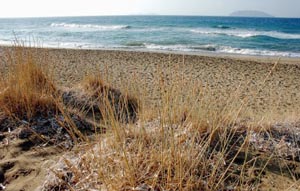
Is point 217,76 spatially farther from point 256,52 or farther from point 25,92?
point 256,52

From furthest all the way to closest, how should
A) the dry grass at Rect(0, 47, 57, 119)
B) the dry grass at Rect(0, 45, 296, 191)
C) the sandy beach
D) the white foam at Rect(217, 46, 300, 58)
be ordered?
the white foam at Rect(217, 46, 300, 58)
the sandy beach
the dry grass at Rect(0, 47, 57, 119)
the dry grass at Rect(0, 45, 296, 191)

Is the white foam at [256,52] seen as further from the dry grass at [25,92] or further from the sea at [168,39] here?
the dry grass at [25,92]

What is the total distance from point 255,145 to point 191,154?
1138mm

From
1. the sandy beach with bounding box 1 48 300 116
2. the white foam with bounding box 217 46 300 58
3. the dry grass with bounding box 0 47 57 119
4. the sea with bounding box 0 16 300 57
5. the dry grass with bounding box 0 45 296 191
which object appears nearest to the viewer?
the dry grass with bounding box 0 45 296 191

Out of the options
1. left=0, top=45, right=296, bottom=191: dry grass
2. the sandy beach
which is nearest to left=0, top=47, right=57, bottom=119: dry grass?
the sandy beach

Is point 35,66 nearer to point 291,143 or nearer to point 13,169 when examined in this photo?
point 13,169

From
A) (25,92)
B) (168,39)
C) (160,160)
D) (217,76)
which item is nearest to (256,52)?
(168,39)

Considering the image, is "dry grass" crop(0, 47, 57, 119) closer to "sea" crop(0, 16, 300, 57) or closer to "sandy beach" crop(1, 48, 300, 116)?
"sea" crop(0, 16, 300, 57)

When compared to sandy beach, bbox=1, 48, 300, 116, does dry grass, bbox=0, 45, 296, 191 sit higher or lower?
higher

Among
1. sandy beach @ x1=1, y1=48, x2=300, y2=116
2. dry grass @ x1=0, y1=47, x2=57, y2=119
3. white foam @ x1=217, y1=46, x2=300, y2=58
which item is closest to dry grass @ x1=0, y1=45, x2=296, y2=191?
dry grass @ x1=0, y1=47, x2=57, y2=119

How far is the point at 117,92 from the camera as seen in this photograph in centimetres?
495

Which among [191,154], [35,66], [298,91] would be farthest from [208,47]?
[191,154]

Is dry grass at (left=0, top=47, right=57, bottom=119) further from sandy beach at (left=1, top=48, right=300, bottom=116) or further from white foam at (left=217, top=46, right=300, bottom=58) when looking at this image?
white foam at (left=217, top=46, right=300, bottom=58)

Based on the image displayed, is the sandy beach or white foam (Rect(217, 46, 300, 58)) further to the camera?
white foam (Rect(217, 46, 300, 58))
